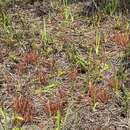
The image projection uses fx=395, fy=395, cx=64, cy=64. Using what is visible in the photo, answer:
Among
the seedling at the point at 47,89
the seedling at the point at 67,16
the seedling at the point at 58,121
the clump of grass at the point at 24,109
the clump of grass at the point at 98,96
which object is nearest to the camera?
the seedling at the point at 58,121

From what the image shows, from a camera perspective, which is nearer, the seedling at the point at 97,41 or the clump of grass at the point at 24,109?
the clump of grass at the point at 24,109

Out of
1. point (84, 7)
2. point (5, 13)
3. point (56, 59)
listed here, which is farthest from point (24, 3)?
point (56, 59)

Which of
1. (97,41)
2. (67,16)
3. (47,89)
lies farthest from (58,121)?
(67,16)

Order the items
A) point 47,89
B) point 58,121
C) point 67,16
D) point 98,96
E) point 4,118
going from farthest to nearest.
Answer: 1. point 67,16
2. point 47,89
3. point 98,96
4. point 4,118
5. point 58,121

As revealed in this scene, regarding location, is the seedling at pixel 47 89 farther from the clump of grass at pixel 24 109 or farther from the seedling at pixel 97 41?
the seedling at pixel 97 41

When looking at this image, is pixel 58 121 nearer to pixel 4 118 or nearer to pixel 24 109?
pixel 24 109

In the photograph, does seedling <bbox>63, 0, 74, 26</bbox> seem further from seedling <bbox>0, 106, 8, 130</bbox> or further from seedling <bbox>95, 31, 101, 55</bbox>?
seedling <bbox>0, 106, 8, 130</bbox>

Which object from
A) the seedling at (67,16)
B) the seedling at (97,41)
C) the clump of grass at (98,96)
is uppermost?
the seedling at (67,16)

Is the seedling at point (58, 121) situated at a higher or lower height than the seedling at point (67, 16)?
lower

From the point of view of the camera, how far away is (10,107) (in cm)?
425

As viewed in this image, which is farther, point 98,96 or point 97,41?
point 97,41

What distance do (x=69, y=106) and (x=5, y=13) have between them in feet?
7.56

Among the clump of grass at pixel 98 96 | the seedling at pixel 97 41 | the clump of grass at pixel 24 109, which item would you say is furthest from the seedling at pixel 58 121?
the seedling at pixel 97 41

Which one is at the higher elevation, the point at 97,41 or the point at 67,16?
the point at 67,16
